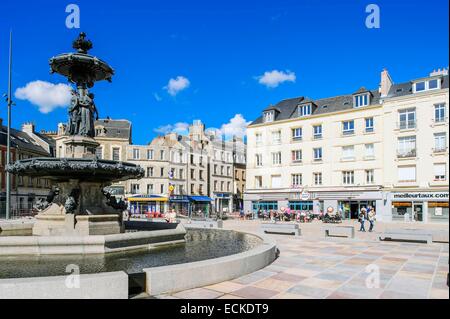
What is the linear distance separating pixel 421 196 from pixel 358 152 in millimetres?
7483

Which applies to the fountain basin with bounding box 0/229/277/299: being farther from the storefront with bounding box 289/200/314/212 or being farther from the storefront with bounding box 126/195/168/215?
the storefront with bounding box 126/195/168/215

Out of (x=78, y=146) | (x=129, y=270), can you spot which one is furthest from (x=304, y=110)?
(x=129, y=270)

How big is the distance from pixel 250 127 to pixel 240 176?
18742mm

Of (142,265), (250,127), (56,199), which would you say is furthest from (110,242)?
(250,127)

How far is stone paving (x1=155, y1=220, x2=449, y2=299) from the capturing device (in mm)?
5988

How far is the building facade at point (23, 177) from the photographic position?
4306cm

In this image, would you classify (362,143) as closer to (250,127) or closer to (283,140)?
(283,140)

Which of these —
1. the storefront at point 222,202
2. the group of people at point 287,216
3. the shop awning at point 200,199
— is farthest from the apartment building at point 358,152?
the storefront at point 222,202

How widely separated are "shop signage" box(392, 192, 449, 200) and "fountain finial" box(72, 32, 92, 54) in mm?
32419

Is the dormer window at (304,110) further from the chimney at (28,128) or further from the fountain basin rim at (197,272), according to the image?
the chimney at (28,128)

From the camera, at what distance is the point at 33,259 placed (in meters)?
7.75

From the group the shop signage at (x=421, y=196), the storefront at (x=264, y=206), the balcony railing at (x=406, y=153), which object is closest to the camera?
the shop signage at (x=421, y=196)

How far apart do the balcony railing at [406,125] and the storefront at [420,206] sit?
6.54 metres

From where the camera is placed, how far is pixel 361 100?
1494 inches
